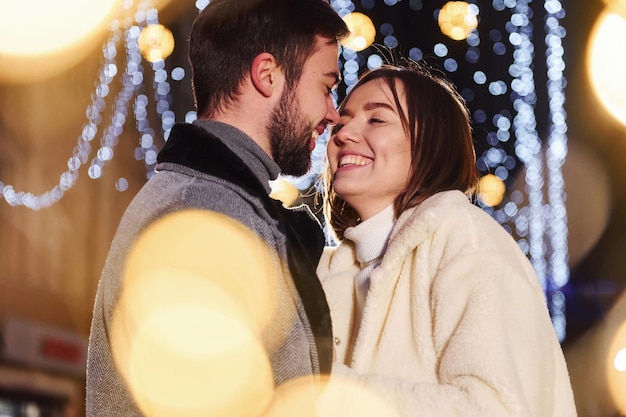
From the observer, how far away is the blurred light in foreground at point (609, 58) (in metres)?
12.4

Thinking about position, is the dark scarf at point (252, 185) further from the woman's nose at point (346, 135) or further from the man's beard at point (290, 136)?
the woman's nose at point (346, 135)

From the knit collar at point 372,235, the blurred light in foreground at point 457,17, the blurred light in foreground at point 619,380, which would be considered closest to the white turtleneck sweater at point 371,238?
the knit collar at point 372,235

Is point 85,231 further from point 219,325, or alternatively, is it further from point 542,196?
point 219,325

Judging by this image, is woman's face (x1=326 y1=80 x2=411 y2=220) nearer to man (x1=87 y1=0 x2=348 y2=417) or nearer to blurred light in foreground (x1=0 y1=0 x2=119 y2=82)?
man (x1=87 y1=0 x2=348 y2=417)

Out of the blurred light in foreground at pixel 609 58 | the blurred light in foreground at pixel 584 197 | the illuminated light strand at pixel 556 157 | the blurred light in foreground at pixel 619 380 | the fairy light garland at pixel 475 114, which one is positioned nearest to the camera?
the fairy light garland at pixel 475 114

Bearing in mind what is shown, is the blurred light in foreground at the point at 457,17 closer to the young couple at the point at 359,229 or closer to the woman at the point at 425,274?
the woman at the point at 425,274

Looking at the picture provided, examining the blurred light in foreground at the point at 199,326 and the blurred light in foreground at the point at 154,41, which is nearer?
the blurred light in foreground at the point at 199,326

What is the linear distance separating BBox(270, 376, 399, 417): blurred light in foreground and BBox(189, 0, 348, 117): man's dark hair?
3.12 ft

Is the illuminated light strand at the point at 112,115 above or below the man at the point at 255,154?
below

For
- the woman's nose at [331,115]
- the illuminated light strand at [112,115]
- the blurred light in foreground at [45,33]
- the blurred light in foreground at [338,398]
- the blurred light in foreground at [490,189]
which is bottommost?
the blurred light in foreground at [490,189]

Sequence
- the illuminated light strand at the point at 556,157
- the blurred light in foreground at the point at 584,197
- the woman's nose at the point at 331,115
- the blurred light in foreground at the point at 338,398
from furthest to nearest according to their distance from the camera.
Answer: the blurred light in foreground at the point at 584,197
the illuminated light strand at the point at 556,157
the woman's nose at the point at 331,115
the blurred light in foreground at the point at 338,398

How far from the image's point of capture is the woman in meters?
2.49

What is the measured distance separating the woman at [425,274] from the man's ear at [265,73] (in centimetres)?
48

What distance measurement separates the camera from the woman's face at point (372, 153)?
3.20 m
